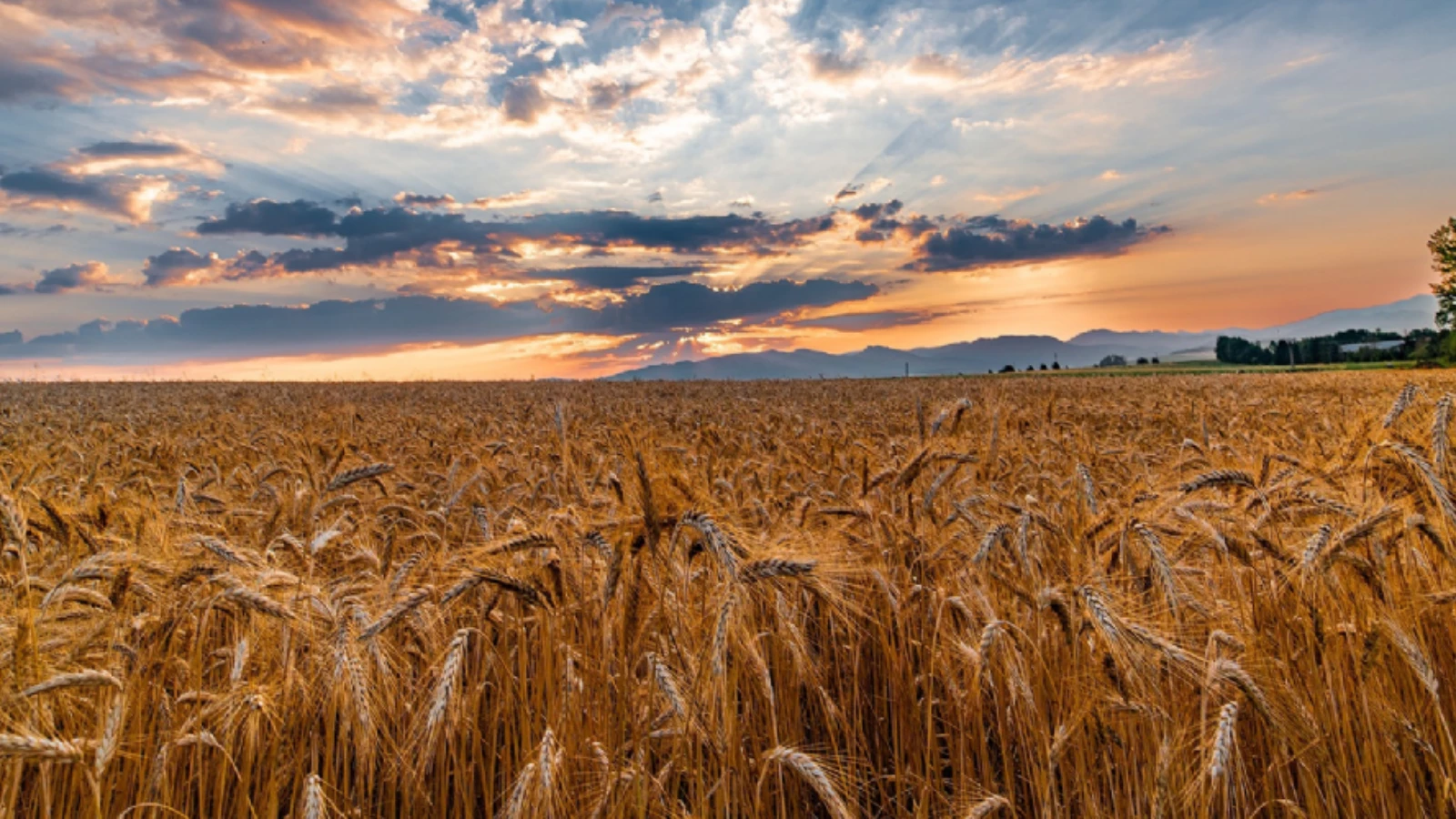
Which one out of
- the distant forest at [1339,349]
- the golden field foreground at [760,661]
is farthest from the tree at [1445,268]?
the golden field foreground at [760,661]

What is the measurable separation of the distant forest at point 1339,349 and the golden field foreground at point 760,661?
320 ft

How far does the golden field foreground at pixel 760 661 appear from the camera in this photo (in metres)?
2.79

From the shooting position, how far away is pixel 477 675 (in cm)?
373

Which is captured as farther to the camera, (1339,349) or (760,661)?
(1339,349)

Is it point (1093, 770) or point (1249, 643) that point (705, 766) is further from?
point (1249, 643)

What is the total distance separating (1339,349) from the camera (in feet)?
402

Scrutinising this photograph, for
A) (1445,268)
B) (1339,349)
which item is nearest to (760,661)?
(1445,268)

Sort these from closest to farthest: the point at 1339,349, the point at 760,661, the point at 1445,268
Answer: the point at 760,661 < the point at 1445,268 < the point at 1339,349

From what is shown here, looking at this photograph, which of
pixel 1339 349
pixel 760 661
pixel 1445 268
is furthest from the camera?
pixel 1339 349

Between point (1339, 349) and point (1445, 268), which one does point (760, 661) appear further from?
point (1339, 349)

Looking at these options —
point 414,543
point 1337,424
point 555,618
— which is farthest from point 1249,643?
point 1337,424

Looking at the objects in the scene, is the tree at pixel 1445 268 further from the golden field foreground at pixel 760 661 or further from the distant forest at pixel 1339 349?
the golden field foreground at pixel 760 661

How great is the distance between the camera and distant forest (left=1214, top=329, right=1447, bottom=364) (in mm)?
91881

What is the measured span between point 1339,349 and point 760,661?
15408cm
